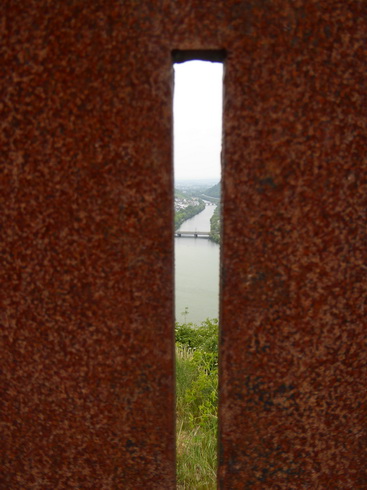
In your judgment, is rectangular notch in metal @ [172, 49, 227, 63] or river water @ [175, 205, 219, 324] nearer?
rectangular notch in metal @ [172, 49, 227, 63]

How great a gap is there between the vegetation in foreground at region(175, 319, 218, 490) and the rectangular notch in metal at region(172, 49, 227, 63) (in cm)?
330

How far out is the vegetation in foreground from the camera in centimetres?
304

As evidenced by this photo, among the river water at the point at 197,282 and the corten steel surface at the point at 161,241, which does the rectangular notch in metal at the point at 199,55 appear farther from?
the river water at the point at 197,282

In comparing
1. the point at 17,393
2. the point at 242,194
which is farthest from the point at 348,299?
the point at 17,393

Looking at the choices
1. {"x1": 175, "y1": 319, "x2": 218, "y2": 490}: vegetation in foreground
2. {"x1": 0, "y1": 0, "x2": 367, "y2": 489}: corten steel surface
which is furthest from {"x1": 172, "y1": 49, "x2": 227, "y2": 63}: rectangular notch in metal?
{"x1": 175, "y1": 319, "x2": 218, "y2": 490}: vegetation in foreground

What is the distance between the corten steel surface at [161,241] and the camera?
92cm

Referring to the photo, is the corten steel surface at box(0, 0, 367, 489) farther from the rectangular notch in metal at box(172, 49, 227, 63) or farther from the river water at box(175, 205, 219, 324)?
the river water at box(175, 205, 219, 324)

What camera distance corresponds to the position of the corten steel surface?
0.92m

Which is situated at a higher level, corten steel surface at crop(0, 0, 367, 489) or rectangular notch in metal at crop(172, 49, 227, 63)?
rectangular notch in metal at crop(172, 49, 227, 63)

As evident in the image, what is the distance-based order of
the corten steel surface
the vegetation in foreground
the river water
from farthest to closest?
the river water
the vegetation in foreground
the corten steel surface

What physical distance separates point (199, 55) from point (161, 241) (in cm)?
56

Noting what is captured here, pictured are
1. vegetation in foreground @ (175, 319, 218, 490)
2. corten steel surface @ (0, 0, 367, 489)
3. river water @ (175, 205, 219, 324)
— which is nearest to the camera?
corten steel surface @ (0, 0, 367, 489)

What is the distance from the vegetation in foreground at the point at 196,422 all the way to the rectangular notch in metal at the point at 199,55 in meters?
3.30

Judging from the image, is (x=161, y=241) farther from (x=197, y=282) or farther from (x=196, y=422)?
(x=197, y=282)
